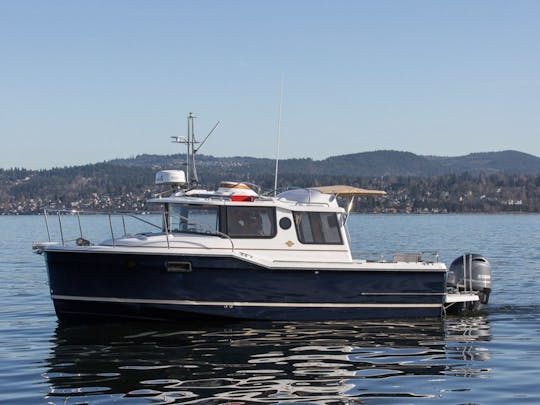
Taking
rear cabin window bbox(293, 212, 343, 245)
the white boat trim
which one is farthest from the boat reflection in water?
rear cabin window bbox(293, 212, 343, 245)

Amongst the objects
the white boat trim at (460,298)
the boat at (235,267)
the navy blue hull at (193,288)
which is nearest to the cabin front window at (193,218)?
the boat at (235,267)

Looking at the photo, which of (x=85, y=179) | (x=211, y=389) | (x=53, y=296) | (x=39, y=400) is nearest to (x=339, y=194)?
(x=53, y=296)

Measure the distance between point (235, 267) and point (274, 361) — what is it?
266 cm

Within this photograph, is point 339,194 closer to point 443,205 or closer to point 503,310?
point 503,310

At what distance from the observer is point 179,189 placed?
17.2 m

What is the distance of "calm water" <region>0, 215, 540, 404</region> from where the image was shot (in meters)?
11.3

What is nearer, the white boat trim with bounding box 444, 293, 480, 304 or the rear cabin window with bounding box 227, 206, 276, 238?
the rear cabin window with bounding box 227, 206, 276, 238

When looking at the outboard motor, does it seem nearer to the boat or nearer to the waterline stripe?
the boat

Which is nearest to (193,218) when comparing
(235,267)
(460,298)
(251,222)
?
(251,222)

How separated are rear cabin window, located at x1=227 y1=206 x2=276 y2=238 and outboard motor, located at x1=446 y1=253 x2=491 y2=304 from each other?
15.8 ft

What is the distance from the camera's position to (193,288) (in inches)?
611

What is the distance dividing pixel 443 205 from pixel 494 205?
13.7 m

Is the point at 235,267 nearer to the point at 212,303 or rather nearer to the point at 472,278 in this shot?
the point at 212,303

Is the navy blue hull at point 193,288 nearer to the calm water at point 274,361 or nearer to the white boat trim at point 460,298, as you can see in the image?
the calm water at point 274,361
